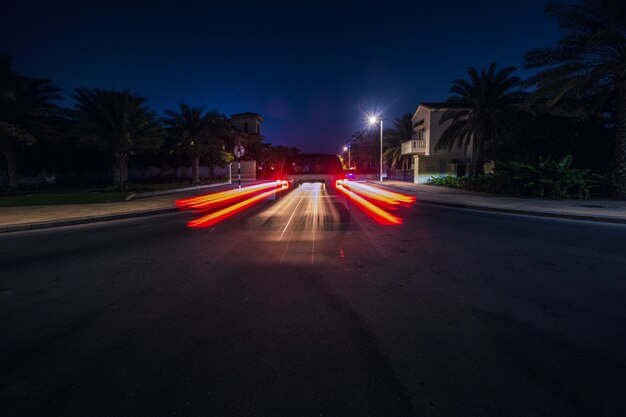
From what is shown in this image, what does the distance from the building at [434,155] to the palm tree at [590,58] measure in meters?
19.4

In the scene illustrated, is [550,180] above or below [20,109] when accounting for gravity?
below

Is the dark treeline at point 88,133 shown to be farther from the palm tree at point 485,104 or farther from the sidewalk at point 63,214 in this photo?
the palm tree at point 485,104

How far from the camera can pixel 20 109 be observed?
71.8 feet

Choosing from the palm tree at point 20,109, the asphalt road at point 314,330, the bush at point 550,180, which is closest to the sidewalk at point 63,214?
the asphalt road at point 314,330

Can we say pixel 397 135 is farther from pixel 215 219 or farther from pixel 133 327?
pixel 133 327

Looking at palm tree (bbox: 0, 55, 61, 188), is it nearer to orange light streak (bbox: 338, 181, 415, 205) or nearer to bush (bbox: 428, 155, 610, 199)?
orange light streak (bbox: 338, 181, 415, 205)

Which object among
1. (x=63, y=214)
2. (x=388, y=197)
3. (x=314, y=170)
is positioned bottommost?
(x=63, y=214)

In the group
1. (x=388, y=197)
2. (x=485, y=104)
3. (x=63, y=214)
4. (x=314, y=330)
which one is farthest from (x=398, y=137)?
(x=314, y=330)

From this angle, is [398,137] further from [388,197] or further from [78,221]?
[78,221]

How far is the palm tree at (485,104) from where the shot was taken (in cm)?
2561

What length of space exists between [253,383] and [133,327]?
1817 millimetres

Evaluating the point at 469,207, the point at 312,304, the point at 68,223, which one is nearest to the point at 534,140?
the point at 469,207

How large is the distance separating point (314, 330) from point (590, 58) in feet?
64.6

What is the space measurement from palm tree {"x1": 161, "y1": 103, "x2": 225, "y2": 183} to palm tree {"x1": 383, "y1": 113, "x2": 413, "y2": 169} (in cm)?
2670
